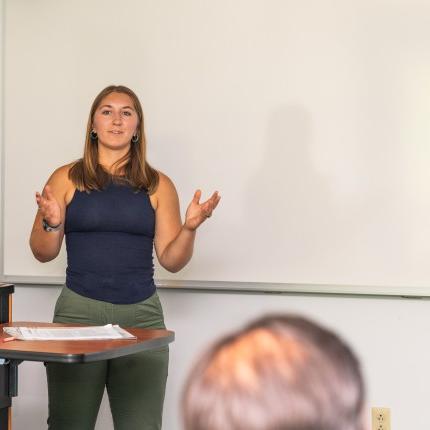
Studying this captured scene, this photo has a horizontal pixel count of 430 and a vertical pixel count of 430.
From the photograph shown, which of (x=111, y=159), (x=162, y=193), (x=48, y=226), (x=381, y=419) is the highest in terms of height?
(x=111, y=159)

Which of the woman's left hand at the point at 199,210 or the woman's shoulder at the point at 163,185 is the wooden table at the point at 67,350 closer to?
the woman's left hand at the point at 199,210

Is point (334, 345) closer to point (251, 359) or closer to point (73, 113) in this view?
point (251, 359)

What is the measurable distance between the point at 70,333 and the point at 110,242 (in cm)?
41

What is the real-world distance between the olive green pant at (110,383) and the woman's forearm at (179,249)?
20 cm

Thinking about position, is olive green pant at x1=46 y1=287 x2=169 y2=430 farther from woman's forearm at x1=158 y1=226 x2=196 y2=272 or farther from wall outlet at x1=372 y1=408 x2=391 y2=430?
wall outlet at x1=372 y1=408 x2=391 y2=430

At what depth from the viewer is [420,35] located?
2.96 m

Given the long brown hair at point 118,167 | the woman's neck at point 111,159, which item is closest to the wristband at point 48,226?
the long brown hair at point 118,167

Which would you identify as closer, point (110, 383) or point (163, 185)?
point (110, 383)

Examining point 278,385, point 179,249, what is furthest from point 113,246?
point 278,385

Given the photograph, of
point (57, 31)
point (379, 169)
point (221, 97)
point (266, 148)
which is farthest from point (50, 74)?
point (379, 169)

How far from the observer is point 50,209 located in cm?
233

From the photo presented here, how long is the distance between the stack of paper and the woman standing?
0.20 m

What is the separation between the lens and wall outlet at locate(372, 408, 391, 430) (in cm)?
304

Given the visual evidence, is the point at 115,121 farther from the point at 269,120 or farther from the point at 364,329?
the point at 364,329
